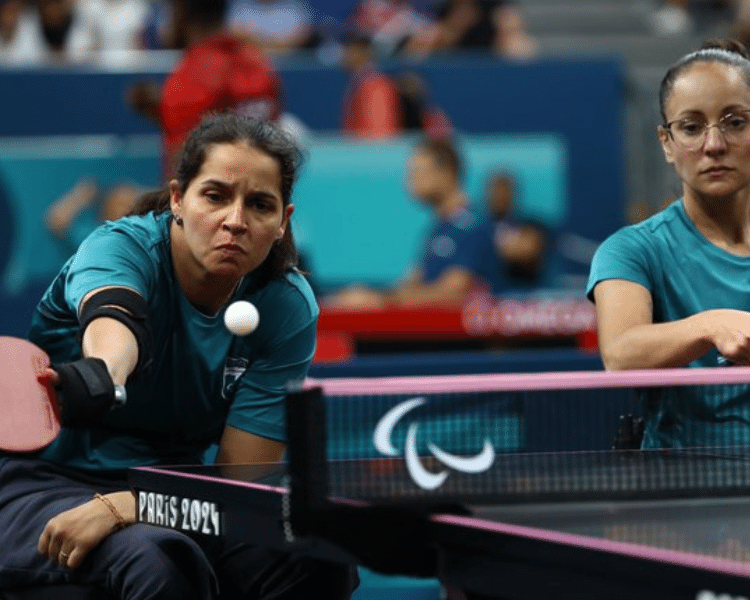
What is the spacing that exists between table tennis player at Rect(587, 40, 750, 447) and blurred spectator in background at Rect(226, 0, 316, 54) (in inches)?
285

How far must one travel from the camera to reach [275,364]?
3.70m

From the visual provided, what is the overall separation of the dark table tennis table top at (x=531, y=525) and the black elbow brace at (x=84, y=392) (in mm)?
221

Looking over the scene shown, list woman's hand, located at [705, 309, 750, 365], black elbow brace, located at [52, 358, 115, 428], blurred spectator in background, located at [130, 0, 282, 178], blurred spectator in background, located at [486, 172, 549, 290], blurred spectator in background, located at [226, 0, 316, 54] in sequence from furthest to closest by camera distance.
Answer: blurred spectator in background, located at [226, 0, 316, 54] < blurred spectator in background, located at [486, 172, 549, 290] < blurred spectator in background, located at [130, 0, 282, 178] < woman's hand, located at [705, 309, 750, 365] < black elbow brace, located at [52, 358, 115, 428]

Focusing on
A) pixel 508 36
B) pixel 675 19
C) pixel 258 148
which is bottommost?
pixel 258 148

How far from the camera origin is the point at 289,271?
3738 mm

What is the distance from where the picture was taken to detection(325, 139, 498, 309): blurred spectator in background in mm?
9453

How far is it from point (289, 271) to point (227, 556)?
65cm

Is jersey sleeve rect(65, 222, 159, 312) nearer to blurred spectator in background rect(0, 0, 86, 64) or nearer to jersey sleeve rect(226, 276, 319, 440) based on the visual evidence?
jersey sleeve rect(226, 276, 319, 440)

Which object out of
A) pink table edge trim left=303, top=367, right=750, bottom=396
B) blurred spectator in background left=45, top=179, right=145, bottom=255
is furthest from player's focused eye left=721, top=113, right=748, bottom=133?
blurred spectator in background left=45, top=179, right=145, bottom=255

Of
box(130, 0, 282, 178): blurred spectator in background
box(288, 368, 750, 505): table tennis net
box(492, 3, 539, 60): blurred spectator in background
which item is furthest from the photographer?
box(492, 3, 539, 60): blurred spectator in background

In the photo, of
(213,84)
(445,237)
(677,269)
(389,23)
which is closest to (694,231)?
(677,269)

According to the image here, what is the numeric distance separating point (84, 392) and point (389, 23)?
28.8 ft

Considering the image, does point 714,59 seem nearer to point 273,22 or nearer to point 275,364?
point 275,364

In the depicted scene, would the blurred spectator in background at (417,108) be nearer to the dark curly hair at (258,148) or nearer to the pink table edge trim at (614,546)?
the dark curly hair at (258,148)
